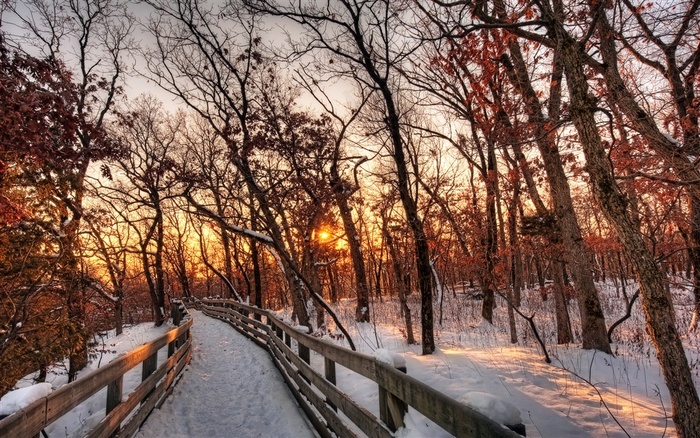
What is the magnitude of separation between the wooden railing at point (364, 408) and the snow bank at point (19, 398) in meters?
2.43

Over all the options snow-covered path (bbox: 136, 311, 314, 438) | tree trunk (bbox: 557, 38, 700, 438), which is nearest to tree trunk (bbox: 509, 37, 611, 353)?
tree trunk (bbox: 557, 38, 700, 438)

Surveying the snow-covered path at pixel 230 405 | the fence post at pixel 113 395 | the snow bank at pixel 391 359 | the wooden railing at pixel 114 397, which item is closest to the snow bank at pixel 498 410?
the snow bank at pixel 391 359

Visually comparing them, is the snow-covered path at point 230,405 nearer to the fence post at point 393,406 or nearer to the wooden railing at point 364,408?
the wooden railing at point 364,408

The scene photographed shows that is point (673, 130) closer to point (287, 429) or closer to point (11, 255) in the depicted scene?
point (287, 429)

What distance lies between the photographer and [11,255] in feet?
31.1

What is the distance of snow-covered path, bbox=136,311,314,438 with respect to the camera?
207 inches

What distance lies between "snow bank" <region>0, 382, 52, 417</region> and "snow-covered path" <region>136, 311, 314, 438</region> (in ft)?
8.12

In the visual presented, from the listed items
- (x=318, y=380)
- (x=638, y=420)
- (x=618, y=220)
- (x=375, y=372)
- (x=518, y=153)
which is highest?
(x=518, y=153)

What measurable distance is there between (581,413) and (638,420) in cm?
65

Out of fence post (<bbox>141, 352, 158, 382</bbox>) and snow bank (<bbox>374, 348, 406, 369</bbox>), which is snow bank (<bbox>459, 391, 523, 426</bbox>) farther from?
fence post (<bbox>141, 352, 158, 382</bbox>)

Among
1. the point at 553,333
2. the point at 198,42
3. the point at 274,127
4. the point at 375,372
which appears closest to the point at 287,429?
the point at 375,372

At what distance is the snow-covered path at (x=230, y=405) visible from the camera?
5.25 metres

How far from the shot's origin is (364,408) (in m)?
3.54

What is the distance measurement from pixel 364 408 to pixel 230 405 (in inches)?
152
